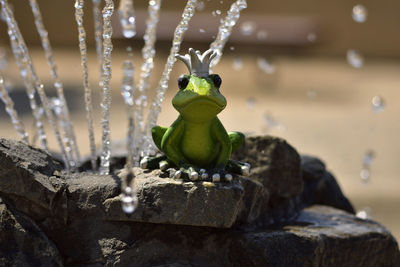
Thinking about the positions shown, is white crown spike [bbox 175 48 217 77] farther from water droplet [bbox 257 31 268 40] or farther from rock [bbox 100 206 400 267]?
water droplet [bbox 257 31 268 40]

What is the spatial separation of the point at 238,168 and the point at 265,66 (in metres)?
5.98

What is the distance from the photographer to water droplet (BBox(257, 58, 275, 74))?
7.44m

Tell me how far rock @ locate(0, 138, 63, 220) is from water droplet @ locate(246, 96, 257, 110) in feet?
14.7

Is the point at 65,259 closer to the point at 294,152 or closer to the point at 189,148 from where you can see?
the point at 189,148

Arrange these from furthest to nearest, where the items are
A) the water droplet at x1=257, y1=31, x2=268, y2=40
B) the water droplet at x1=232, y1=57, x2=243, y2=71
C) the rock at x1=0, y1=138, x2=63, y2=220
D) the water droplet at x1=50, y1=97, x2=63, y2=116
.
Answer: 1. the water droplet at x1=257, y1=31, x2=268, y2=40
2. the water droplet at x1=232, y1=57, x2=243, y2=71
3. the water droplet at x1=50, y1=97, x2=63, y2=116
4. the rock at x1=0, y1=138, x2=63, y2=220

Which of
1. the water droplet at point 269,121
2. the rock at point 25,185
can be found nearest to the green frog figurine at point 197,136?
the rock at point 25,185

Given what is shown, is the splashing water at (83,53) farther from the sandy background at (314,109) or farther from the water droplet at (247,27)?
the water droplet at (247,27)

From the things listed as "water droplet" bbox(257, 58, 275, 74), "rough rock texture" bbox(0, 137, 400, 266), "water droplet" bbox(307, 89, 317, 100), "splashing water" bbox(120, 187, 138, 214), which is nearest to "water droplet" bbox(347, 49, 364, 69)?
"water droplet" bbox(257, 58, 275, 74)

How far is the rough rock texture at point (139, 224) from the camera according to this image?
4.74 ft

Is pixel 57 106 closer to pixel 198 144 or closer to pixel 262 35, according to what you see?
pixel 198 144

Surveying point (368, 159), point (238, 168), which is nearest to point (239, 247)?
point (238, 168)

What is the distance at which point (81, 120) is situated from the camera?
5418 millimetres

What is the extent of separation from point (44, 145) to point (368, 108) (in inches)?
180

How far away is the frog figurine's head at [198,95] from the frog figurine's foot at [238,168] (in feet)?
0.53
